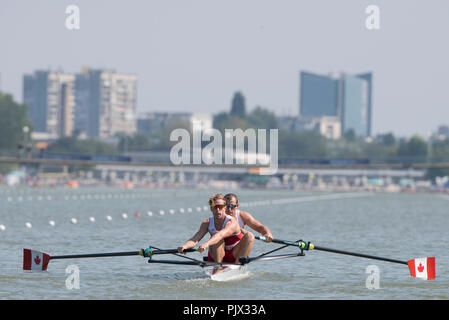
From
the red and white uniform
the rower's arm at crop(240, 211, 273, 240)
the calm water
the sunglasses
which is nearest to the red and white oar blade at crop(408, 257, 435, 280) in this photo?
the calm water

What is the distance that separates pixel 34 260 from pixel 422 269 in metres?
11.6

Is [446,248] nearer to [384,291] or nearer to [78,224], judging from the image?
[384,291]

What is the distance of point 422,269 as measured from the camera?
28422 millimetres

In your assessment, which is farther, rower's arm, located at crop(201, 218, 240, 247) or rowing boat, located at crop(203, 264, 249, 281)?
rowing boat, located at crop(203, 264, 249, 281)

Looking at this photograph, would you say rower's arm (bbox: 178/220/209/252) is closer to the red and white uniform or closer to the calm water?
the red and white uniform

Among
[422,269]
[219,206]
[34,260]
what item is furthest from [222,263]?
[422,269]

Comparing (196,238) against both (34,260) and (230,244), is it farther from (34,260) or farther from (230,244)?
(34,260)

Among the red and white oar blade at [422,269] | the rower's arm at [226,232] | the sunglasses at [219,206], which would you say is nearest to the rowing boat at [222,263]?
the red and white oar blade at [422,269]

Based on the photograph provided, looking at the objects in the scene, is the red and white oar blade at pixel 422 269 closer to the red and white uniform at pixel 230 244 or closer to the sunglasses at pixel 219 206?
the red and white uniform at pixel 230 244

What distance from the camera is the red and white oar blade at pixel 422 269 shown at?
28328 millimetres

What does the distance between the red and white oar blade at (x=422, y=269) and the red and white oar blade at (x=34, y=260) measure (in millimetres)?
10844

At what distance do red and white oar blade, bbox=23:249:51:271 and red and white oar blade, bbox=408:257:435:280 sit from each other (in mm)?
10844

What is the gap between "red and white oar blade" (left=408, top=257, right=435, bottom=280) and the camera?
92.9 ft

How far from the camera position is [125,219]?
60906 millimetres
